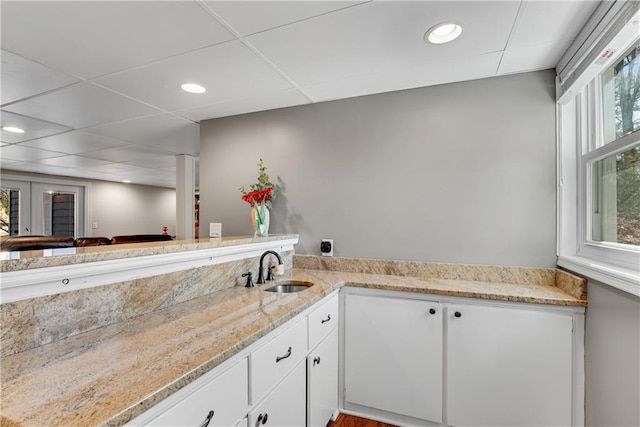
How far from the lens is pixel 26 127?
293 centimetres

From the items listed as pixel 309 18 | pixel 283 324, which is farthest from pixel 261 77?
pixel 283 324

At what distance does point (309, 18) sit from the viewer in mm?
1411

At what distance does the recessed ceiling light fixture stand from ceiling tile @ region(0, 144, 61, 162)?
15.3ft

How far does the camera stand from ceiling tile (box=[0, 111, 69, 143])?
105 inches

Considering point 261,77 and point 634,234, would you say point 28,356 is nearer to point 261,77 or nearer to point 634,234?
point 261,77

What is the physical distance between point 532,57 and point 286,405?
2.32 meters

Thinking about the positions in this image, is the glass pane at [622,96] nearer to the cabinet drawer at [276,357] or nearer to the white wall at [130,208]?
the cabinet drawer at [276,357]

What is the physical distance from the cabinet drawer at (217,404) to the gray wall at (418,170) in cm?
147

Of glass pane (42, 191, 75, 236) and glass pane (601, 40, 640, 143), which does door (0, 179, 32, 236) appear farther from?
glass pane (601, 40, 640, 143)

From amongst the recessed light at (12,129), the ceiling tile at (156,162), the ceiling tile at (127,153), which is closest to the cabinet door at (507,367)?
the ceiling tile at (127,153)

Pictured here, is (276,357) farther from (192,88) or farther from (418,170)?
(192,88)

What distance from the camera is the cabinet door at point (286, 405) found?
3.83 ft

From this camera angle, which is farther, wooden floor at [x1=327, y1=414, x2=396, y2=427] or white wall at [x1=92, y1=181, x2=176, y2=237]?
white wall at [x1=92, y1=181, x2=176, y2=237]

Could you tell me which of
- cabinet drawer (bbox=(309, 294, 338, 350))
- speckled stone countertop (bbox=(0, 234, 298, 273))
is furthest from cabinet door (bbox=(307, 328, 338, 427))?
speckled stone countertop (bbox=(0, 234, 298, 273))
